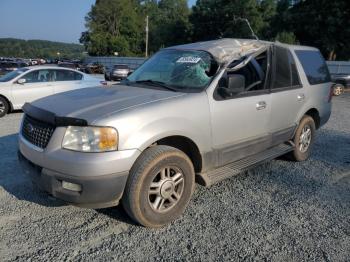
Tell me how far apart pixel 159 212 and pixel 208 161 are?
0.81m

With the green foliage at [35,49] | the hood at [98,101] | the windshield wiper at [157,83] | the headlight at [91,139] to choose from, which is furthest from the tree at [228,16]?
the headlight at [91,139]

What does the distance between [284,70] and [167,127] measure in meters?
2.49

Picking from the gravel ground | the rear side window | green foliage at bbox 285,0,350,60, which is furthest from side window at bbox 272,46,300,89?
green foliage at bbox 285,0,350,60

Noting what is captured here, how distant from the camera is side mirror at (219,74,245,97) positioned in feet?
12.6

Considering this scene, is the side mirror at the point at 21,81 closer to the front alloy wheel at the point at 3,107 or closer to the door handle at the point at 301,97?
the front alloy wheel at the point at 3,107

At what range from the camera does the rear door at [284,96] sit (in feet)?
15.5

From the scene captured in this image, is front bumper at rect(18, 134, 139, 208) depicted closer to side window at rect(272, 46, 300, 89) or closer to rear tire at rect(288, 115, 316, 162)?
side window at rect(272, 46, 300, 89)

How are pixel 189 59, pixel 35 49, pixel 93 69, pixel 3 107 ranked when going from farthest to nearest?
pixel 35 49 → pixel 93 69 → pixel 3 107 → pixel 189 59

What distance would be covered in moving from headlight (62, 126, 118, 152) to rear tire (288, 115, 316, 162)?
3429 millimetres

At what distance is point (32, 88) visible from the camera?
10.1 meters

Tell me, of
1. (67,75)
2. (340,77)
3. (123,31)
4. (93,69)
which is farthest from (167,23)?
(67,75)

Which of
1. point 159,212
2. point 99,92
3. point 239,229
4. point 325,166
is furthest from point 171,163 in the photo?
point 325,166

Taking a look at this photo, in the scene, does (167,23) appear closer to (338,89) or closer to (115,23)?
(115,23)

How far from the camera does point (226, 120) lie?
3.95m
